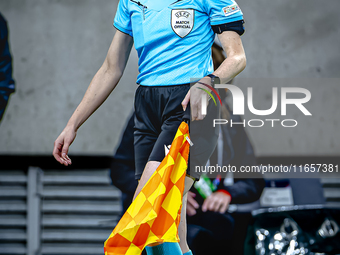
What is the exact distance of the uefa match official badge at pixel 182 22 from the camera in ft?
4.51

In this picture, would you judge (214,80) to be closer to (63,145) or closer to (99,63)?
(63,145)

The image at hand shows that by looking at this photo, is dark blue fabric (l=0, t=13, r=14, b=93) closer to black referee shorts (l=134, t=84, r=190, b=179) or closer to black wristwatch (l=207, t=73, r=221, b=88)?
black referee shorts (l=134, t=84, r=190, b=179)

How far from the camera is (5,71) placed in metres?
3.60

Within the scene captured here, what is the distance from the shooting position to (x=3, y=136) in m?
3.57

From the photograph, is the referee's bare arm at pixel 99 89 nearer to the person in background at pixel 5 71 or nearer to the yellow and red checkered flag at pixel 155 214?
the yellow and red checkered flag at pixel 155 214

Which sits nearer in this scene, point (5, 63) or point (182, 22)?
point (182, 22)

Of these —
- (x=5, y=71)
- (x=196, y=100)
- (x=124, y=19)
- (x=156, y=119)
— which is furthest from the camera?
(x=5, y=71)

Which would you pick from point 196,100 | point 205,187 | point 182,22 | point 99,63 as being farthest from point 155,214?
point 99,63

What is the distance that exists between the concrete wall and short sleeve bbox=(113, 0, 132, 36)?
1.96 m

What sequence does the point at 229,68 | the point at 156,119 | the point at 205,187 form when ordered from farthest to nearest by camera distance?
1. the point at 205,187
2. the point at 156,119
3. the point at 229,68

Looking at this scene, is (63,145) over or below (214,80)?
below

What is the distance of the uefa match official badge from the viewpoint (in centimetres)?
137

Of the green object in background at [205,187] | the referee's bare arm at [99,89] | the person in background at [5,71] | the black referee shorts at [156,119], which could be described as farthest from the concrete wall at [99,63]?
the black referee shorts at [156,119]

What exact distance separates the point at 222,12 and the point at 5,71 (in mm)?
2858
